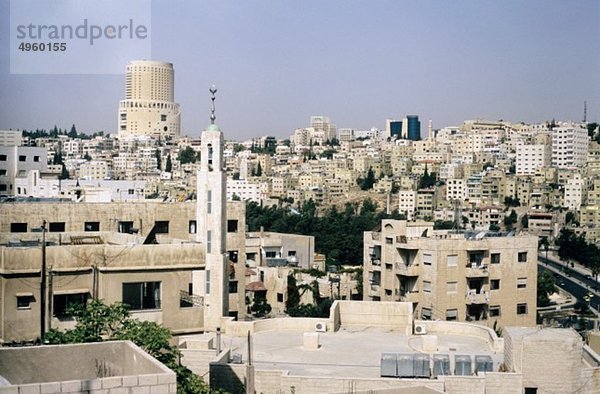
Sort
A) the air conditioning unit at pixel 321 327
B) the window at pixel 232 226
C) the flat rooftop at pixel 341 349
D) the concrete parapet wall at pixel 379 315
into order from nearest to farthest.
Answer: the flat rooftop at pixel 341 349 < the air conditioning unit at pixel 321 327 < the concrete parapet wall at pixel 379 315 < the window at pixel 232 226

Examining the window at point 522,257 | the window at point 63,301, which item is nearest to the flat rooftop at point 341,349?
the window at point 63,301

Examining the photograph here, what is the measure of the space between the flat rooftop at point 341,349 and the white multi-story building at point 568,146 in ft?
203

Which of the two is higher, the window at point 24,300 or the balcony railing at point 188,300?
the window at point 24,300

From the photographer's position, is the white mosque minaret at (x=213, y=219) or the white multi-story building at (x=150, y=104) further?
the white multi-story building at (x=150, y=104)

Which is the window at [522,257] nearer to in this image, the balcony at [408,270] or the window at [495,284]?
the window at [495,284]

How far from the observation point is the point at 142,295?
685cm

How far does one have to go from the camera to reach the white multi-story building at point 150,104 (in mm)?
97250

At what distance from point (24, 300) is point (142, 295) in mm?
867

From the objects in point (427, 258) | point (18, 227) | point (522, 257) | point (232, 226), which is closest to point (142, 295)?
point (18, 227)

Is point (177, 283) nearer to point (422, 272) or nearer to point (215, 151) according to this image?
point (215, 151)

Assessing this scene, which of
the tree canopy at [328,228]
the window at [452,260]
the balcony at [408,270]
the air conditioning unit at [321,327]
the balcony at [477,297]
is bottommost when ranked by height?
the tree canopy at [328,228]

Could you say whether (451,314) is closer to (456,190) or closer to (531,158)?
(456,190)

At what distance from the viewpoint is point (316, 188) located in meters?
63.1

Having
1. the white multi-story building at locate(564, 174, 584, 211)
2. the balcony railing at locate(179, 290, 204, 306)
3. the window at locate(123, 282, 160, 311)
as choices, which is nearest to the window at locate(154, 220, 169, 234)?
the balcony railing at locate(179, 290, 204, 306)
